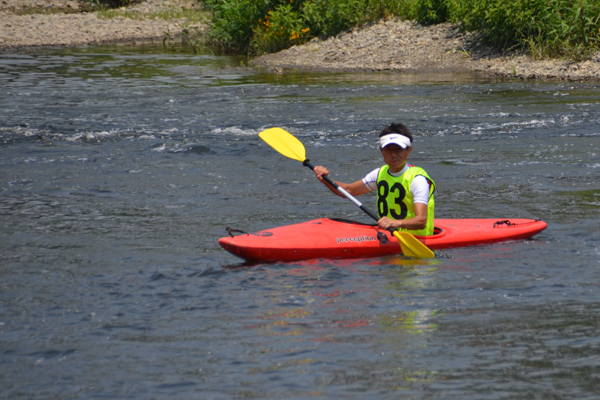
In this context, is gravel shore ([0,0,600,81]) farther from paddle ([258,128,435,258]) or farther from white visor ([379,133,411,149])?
white visor ([379,133,411,149])

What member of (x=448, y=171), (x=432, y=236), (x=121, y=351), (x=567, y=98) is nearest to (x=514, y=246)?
(x=432, y=236)

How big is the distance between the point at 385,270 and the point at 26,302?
87.7 inches

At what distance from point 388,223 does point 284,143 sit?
168 centimetres

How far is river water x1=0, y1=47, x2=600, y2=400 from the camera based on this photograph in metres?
3.15

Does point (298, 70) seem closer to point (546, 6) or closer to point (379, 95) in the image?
point (379, 95)

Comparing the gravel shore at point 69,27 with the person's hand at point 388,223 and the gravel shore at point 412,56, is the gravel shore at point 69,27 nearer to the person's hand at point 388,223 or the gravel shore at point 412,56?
the gravel shore at point 412,56

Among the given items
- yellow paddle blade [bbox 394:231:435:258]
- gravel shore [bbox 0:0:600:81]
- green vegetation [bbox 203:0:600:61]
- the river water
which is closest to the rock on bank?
gravel shore [bbox 0:0:600:81]

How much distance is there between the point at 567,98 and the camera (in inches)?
452

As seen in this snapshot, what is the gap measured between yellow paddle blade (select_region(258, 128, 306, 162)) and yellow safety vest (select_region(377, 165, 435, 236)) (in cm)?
113

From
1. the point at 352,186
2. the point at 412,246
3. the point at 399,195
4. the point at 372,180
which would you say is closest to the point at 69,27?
the point at 352,186

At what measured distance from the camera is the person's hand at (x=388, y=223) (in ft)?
15.6

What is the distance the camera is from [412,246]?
4918mm

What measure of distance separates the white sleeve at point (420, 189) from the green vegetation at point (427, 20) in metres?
10.3

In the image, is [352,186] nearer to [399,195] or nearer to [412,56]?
[399,195]
